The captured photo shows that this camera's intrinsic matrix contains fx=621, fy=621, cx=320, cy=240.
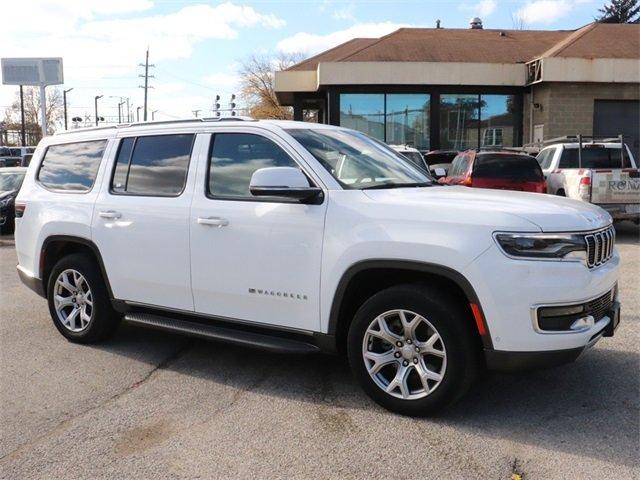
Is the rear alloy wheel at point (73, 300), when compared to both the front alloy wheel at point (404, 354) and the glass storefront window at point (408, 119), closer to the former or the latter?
the front alloy wheel at point (404, 354)

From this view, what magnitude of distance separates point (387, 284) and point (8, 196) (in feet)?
44.1

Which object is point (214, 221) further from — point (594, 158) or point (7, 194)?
point (7, 194)

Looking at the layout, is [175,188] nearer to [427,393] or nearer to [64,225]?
[64,225]

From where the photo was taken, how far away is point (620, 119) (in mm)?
22594

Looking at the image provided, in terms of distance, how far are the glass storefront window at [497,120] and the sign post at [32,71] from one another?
24585 millimetres

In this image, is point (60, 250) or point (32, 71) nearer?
point (60, 250)

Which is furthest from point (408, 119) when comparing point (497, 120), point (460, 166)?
point (460, 166)

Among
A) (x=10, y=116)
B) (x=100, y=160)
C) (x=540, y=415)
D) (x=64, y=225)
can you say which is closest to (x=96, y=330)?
(x=64, y=225)

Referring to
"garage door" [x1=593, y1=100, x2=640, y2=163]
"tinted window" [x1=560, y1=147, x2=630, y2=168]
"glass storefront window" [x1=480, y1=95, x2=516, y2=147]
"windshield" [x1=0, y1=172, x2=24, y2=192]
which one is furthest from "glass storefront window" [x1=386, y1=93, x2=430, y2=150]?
"windshield" [x1=0, y1=172, x2=24, y2=192]

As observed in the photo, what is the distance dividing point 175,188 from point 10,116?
100 metres

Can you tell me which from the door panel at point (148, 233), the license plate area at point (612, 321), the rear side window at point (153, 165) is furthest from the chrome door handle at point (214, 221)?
the license plate area at point (612, 321)

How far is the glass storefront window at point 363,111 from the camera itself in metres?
23.0

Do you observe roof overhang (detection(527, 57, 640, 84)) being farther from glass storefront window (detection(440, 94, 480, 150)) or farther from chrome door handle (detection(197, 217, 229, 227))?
chrome door handle (detection(197, 217, 229, 227))

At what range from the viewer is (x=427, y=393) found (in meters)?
3.80
